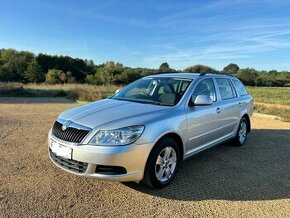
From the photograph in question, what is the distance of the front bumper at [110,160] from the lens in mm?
3768

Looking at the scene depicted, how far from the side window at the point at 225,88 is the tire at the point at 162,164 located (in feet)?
6.67

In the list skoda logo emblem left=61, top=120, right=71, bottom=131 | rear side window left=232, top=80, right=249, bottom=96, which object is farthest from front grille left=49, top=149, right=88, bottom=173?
rear side window left=232, top=80, right=249, bottom=96

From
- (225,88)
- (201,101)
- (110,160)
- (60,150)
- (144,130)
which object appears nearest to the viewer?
(110,160)

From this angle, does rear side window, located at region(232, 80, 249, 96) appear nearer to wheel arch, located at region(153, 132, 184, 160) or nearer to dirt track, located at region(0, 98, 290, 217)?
dirt track, located at region(0, 98, 290, 217)

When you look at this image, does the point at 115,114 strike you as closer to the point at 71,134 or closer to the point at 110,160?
the point at 71,134

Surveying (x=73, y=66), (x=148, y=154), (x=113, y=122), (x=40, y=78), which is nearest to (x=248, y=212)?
(x=148, y=154)

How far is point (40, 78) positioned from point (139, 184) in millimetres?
54656

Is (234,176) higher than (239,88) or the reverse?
the reverse

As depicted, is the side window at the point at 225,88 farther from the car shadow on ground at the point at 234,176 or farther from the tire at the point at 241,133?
the car shadow on ground at the point at 234,176

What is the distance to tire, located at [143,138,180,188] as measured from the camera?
4102 millimetres

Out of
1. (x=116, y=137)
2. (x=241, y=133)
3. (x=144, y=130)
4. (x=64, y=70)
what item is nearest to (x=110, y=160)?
(x=116, y=137)

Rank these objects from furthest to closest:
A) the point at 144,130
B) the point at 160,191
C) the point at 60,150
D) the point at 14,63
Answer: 1. the point at 14,63
2. the point at 160,191
3. the point at 60,150
4. the point at 144,130

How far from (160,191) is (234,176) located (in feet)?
4.63

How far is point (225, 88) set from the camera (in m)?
6.35
